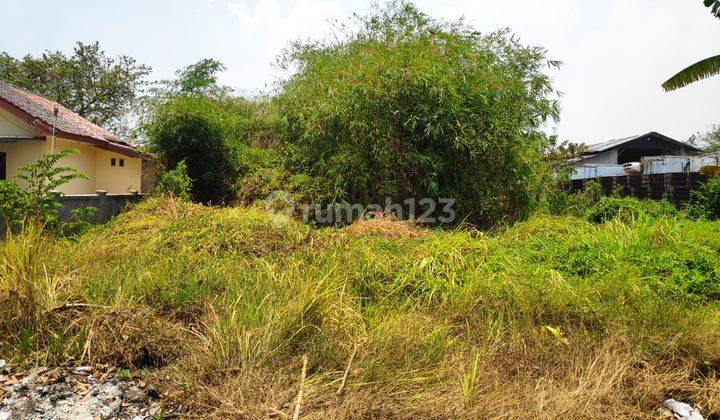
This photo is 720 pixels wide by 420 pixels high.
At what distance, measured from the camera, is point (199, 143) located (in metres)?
9.01

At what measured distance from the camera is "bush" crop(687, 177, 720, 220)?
762 cm

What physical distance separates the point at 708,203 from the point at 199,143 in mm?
8720

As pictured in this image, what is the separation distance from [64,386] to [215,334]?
877mm

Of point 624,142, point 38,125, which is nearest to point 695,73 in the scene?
point 38,125

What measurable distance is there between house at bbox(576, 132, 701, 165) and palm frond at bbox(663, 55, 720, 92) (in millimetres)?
13624

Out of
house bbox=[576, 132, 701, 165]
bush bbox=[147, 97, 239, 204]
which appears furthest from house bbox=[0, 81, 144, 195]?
house bbox=[576, 132, 701, 165]

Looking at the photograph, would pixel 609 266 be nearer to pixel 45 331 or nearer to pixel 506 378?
pixel 506 378

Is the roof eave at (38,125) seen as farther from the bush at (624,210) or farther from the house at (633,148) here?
the house at (633,148)

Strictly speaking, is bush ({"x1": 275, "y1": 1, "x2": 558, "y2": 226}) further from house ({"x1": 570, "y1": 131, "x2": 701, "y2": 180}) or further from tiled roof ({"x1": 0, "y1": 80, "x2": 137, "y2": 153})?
house ({"x1": 570, "y1": 131, "x2": 701, "y2": 180})

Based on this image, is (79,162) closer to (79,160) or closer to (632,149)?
(79,160)

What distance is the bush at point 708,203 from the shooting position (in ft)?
25.0

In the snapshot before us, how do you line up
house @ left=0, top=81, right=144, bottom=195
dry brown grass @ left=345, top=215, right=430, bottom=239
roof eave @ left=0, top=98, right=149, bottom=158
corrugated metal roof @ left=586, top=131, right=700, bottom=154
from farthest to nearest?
corrugated metal roof @ left=586, top=131, right=700, bottom=154 → house @ left=0, top=81, right=144, bottom=195 → roof eave @ left=0, top=98, right=149, bottom=158 → dry brown grass @ left=345, top=215, right=430, bottom=239

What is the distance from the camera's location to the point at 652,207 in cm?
761

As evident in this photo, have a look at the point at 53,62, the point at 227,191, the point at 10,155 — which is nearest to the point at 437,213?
the point at 227,191
